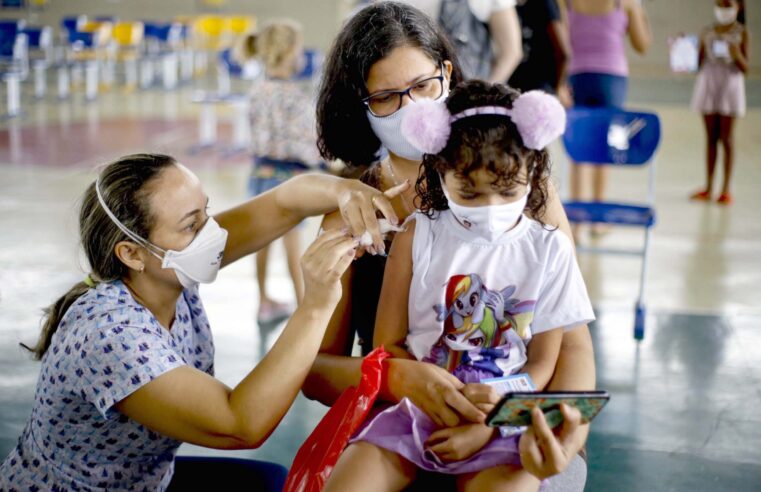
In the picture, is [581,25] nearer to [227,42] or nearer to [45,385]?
[45,385]

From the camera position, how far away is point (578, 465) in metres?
1.76

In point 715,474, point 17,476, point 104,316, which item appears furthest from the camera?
point 715,474

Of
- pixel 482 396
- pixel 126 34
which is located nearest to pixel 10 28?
pixel 126 34

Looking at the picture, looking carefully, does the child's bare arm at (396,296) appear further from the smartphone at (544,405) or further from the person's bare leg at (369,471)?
the smartphone at (544,405)

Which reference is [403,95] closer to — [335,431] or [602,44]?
[335,431]

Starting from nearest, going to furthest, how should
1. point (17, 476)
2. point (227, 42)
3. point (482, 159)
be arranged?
point (482, 159) → point (17, 476) → point (227, 42)

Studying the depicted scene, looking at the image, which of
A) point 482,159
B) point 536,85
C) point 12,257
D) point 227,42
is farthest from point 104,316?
point 227,42

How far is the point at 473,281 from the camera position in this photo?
1779 mm

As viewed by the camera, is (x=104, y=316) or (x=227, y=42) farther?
(x=227, y=42)

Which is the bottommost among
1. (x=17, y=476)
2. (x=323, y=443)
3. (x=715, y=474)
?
(x=715, y=474)

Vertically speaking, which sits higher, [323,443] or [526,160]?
[526,160]

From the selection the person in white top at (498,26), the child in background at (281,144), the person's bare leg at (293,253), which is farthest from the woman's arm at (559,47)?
the person's bare leg at (293,253)

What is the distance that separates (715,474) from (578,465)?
1.54 m

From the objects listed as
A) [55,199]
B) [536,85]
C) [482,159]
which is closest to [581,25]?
[536,85]
